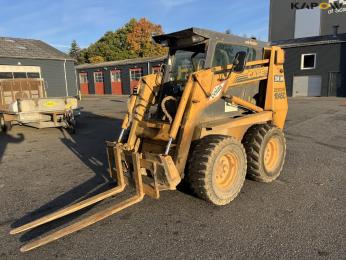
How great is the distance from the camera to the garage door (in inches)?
1045

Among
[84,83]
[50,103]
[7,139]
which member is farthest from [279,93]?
[84,83]

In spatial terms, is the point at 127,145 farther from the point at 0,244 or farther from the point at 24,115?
the point at 24,115

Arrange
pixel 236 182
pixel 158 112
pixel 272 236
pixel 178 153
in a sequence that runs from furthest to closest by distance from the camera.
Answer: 1. pixel 158 112
2. pixel 236 182
3. pixel 178 153
4. pixel 272 236

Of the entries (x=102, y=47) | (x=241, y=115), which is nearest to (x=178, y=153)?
(x=241, y=115)

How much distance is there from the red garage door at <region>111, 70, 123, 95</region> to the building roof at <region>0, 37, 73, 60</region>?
9.52m

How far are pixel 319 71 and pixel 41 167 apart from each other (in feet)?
84.2

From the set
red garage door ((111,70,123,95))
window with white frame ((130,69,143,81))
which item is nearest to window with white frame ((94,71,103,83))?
red garage door ((111,70,123,95))

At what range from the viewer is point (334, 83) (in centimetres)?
2556

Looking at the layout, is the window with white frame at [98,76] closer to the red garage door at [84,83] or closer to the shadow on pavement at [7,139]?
the red garage door at [84,83]

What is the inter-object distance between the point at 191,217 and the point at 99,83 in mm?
37105

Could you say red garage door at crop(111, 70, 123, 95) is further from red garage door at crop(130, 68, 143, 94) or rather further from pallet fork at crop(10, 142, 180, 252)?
pallet fork at crop(10, 142, 180, 252)

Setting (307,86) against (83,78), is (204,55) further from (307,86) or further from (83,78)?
(83,78)

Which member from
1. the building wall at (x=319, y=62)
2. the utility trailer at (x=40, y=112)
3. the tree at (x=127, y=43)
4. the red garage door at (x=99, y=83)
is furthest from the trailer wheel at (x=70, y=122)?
the tree at (x=127, y=43)

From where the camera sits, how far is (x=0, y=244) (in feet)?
12.2
